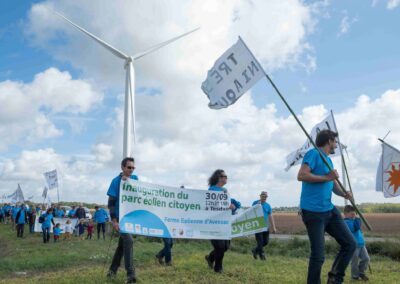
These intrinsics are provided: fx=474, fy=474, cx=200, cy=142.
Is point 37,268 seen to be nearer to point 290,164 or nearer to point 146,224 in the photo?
point 146,224

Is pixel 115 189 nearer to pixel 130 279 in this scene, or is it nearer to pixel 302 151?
pixel 130 279

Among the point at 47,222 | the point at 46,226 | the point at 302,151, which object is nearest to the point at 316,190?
the point at 302,151

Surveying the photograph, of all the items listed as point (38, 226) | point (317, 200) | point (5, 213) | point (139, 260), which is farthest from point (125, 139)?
point (5, 213)

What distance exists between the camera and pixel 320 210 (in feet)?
19.1

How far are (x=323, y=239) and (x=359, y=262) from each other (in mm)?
3026

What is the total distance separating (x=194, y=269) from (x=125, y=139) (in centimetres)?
811

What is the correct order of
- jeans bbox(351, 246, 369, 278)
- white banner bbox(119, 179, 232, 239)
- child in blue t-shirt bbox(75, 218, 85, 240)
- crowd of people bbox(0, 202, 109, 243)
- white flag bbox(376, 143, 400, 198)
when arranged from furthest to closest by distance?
1. child in blue t-shirt bbox(75, 218, 85, 240)
2. crowd of people bbox(0, 202, 109, 243)
3. white flag bbox(376, 143, 400, 198)
4. jeans bbox(351, 246, 369, 278)
5. white banner bbox(119, 179, 232, 239)

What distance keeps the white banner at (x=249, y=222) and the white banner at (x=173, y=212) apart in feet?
3.53

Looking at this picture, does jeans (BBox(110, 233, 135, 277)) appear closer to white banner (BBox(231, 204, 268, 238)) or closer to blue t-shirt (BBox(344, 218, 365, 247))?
white banner (BBox(231, 204, 268, 238))

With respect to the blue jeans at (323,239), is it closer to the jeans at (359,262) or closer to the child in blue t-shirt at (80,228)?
the jeans at (359,262)

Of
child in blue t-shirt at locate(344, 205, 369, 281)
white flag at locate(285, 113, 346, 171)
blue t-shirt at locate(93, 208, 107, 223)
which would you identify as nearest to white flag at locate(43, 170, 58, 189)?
blue t-shirt at locate(93, 208, 107, 223)

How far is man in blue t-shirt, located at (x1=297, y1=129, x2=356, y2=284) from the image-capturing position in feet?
18.8

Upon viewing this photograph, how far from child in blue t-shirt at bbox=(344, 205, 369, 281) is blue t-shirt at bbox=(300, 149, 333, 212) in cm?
255

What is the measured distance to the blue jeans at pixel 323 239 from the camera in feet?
18.8
